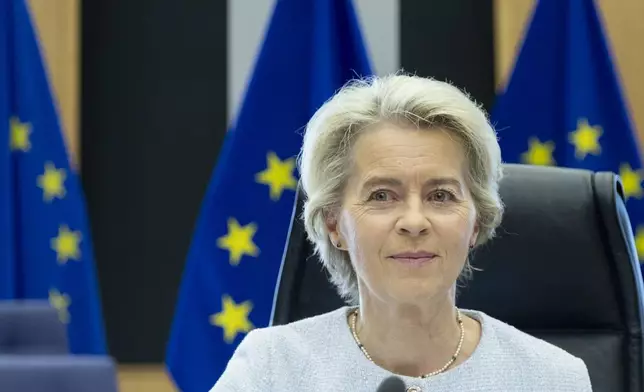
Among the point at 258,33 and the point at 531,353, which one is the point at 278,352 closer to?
the point at 531,353

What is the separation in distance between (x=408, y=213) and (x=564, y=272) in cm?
45

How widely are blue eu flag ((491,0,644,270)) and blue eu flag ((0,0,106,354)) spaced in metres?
1.54

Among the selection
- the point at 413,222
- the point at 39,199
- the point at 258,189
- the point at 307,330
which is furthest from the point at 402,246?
the point at 39,199

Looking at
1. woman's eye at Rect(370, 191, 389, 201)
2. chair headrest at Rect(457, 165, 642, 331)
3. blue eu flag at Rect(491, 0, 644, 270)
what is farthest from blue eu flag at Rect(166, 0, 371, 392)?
woman's eye at Rect(370, 191, 389, 201)

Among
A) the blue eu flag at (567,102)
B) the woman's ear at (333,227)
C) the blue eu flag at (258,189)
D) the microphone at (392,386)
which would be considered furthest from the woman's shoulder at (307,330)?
the blue eu flag at (567,102)

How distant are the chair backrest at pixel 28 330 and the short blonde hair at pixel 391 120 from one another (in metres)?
1.73

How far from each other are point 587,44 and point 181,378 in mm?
1624

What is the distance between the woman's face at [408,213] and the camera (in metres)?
1.37

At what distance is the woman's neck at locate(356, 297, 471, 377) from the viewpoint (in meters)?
1.44

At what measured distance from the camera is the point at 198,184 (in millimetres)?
3768

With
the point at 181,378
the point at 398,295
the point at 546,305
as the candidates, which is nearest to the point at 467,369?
the point at 398,295

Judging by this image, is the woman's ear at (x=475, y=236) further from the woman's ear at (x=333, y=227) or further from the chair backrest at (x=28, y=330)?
the chair backrest at (x=28, y=330)

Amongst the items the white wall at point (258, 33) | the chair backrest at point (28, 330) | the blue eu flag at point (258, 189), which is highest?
the white wall at point (258, 33)

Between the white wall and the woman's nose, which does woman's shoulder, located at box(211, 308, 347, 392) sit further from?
the white wall
